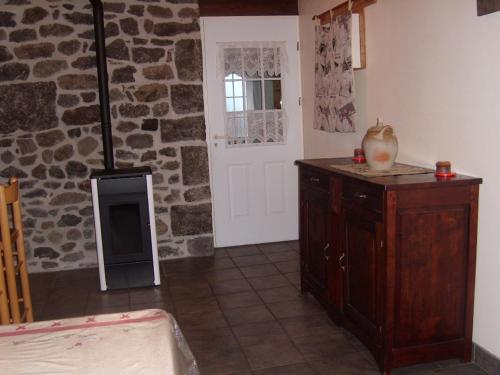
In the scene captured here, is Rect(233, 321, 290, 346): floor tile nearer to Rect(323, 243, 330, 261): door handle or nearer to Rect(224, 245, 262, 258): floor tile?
Rect(323, 243, 330, 261): door handle

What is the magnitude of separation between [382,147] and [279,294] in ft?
4.63

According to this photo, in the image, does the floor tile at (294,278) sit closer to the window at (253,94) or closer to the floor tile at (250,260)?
the floor tile at (250,260)

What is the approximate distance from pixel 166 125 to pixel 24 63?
48.8 inches

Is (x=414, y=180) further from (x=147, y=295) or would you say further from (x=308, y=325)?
Answer: (x=147, y=295)

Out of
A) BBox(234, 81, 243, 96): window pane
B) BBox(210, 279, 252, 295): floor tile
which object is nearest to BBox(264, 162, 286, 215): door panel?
BBox(234, 81, 243, 96): window pane

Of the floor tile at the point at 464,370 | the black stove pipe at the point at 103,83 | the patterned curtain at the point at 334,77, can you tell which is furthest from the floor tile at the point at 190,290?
the floor tile at the point at 464,370

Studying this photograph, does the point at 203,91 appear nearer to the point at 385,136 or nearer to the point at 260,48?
the point at 260,48

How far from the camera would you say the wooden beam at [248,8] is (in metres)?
4.54

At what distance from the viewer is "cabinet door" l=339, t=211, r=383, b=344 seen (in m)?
2.51

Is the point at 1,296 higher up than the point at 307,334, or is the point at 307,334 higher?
the point at 1,296

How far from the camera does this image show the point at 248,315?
3.32m

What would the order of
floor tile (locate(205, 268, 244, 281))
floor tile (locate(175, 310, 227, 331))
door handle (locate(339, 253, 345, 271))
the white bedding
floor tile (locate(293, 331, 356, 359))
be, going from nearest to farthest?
the white bedding → floor tile (locate(293, 331, 356, 359)) → door handle (locate(339, 253, 345, 271)) → floor tile (locate(175, 310, 227, 331)) → floor tile (locate(205, 268, 244, 281))

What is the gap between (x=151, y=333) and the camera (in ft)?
5.00

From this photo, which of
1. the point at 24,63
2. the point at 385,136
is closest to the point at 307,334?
the point at 385,136
